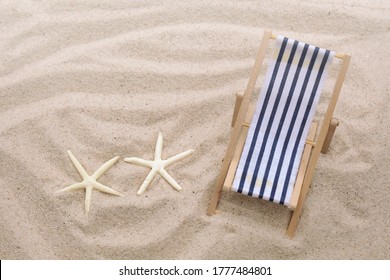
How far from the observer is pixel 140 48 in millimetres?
3531

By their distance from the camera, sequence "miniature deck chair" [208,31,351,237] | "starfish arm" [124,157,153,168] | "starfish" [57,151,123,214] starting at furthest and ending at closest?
1. "starfish arm" [124,157,153,168]
2. "starfish" [57,151,123,214]
3. "miniature deck chair" [208,31,351,237]

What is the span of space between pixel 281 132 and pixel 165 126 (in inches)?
29.2

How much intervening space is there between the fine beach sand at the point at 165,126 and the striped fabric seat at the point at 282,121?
21 cm

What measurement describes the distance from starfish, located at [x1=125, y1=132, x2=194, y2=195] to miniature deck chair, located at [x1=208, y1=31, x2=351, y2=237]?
28 cm

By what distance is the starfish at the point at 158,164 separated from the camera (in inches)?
118

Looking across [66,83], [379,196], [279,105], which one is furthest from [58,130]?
[379,196]

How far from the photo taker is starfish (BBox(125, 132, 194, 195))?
299 cm

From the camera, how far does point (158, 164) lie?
119 inches

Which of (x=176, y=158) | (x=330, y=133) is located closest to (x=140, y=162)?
(x=176, y=158)

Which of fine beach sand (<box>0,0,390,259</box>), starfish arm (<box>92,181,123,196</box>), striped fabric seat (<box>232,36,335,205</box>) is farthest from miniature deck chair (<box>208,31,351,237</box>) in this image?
starfish arm (<box>92,181,123,196</box>)

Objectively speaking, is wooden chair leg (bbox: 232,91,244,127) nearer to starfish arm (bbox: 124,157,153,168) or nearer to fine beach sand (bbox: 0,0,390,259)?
fine beach sand (bbox: 0,0,390,259)

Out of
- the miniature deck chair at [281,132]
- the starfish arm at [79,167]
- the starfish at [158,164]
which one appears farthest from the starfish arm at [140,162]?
the miniature deck chair at [281,132]

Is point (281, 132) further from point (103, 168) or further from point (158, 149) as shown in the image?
point (103, 168)
